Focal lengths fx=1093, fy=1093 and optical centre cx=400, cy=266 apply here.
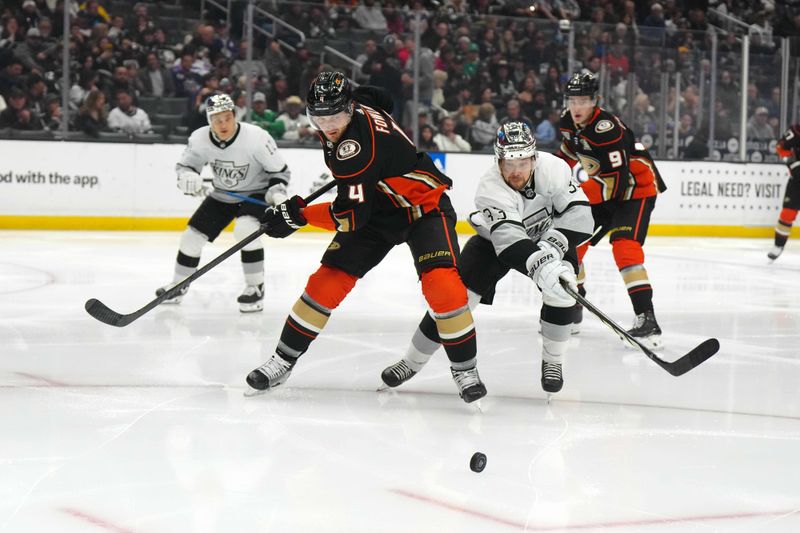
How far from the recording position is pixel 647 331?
4516 millimetres

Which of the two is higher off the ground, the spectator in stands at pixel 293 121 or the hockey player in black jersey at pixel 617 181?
the hockey player in black jersey at pixel 617 181

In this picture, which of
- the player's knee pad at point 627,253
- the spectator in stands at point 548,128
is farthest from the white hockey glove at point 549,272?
the spectator in stands at point 548,128

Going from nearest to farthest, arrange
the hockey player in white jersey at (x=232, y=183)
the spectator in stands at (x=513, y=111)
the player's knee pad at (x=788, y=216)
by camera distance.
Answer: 1. the hockey player in white jersey at (x=232, y=183)
2. the player's knee pad at (x=788, y=216)
3. the spectator in stands at (x=513, y=111)

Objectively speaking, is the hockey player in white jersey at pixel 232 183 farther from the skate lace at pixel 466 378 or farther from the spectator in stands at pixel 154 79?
the spectator in stands at pixel 154 79

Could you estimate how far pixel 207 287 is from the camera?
6121mm

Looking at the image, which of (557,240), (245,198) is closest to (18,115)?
(245,198)

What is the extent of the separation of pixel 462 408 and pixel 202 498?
Result: 115 centimetres

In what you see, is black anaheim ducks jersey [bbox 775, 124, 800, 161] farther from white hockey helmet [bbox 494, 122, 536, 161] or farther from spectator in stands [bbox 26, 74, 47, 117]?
spectator in stands [bbox 26, 74, 47, 117]

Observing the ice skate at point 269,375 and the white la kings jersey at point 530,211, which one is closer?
the white la kings jersey at point 530,211

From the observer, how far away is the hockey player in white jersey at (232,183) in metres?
5.25

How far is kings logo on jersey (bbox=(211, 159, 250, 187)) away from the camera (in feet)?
17.4

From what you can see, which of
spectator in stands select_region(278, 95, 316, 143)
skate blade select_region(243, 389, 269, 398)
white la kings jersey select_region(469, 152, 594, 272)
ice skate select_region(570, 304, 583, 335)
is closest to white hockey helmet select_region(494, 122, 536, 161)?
white la kings jersey select_region(469, 152, 594, 272)

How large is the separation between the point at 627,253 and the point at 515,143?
1.52 meters

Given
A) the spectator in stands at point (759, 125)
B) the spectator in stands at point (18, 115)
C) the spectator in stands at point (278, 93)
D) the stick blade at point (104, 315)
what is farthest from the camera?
the spectator in stands at point (759, 125)
